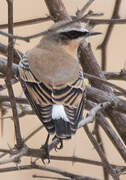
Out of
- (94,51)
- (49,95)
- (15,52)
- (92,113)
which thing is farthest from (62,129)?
(94,51)

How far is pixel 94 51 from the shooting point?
13.6 feet

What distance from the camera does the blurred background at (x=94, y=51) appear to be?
13.4 feet

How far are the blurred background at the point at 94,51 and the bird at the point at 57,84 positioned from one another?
0.86 metres

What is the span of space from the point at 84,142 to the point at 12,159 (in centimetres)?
235

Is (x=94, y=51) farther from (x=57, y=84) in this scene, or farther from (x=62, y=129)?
(x=62, y=129)

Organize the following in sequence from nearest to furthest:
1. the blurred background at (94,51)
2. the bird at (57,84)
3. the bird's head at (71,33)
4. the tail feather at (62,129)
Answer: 1. the tail feather at (62,129)
2. the bird at (57,84)
3. the bird's head at (71,33)
4. the blurred background at (94,51)

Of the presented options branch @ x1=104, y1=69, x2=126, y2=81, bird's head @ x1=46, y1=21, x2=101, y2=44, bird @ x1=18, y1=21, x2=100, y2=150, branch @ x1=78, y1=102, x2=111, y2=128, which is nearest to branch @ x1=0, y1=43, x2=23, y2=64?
bird @ x1=18, y1=21, x2=100, y2=150

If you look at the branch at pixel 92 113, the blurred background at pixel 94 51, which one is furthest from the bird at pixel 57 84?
the blurred background at pixel 94 51

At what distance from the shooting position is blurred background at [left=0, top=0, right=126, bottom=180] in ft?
13.4

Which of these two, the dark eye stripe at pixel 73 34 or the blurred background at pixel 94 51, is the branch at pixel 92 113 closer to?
the dark eye stripe at pixel 73 34

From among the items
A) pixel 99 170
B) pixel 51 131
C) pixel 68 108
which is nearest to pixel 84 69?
pixel 68 108

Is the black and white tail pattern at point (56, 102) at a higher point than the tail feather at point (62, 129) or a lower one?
higher

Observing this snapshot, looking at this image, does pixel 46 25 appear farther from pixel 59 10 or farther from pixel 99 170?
pixel 99 170

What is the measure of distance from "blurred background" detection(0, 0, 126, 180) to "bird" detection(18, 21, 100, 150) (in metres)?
0.86
